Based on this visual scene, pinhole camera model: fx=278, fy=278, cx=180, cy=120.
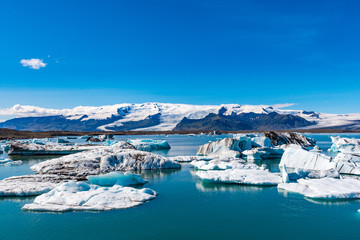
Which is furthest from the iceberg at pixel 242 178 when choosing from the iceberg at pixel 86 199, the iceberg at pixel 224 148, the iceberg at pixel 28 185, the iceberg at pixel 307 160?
the iceberg at pixel 224 148

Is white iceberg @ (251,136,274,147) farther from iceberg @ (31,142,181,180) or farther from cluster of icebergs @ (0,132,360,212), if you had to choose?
iceberg @ (31,142,181,180)

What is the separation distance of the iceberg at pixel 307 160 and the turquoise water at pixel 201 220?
6602 millimetres

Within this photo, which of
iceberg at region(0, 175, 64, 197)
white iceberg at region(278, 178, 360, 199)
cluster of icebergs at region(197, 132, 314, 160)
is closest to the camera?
white iceberg at region(278, 178, 360, 199)

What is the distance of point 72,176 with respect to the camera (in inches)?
522

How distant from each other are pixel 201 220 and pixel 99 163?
31.1 ft

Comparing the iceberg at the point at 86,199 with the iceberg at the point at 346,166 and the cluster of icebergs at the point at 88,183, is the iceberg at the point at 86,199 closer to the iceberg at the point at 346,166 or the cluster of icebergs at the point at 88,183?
the cluster of icebergs at the point at 88,183

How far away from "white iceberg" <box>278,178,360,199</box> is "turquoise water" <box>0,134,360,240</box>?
1.19 ft

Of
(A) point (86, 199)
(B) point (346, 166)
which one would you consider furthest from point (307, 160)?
(A) point (86, 199)

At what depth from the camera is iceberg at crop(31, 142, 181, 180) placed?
14.1 metres

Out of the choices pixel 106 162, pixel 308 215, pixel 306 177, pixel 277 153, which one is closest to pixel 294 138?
pixel 277 153

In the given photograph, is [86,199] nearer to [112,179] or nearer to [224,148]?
[112,179]

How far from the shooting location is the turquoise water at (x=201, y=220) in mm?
6610

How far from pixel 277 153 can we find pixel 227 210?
18.0m

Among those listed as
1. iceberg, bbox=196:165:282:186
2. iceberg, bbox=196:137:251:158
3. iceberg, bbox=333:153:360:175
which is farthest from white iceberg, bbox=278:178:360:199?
iceberg, bbox=196:137:251:158
